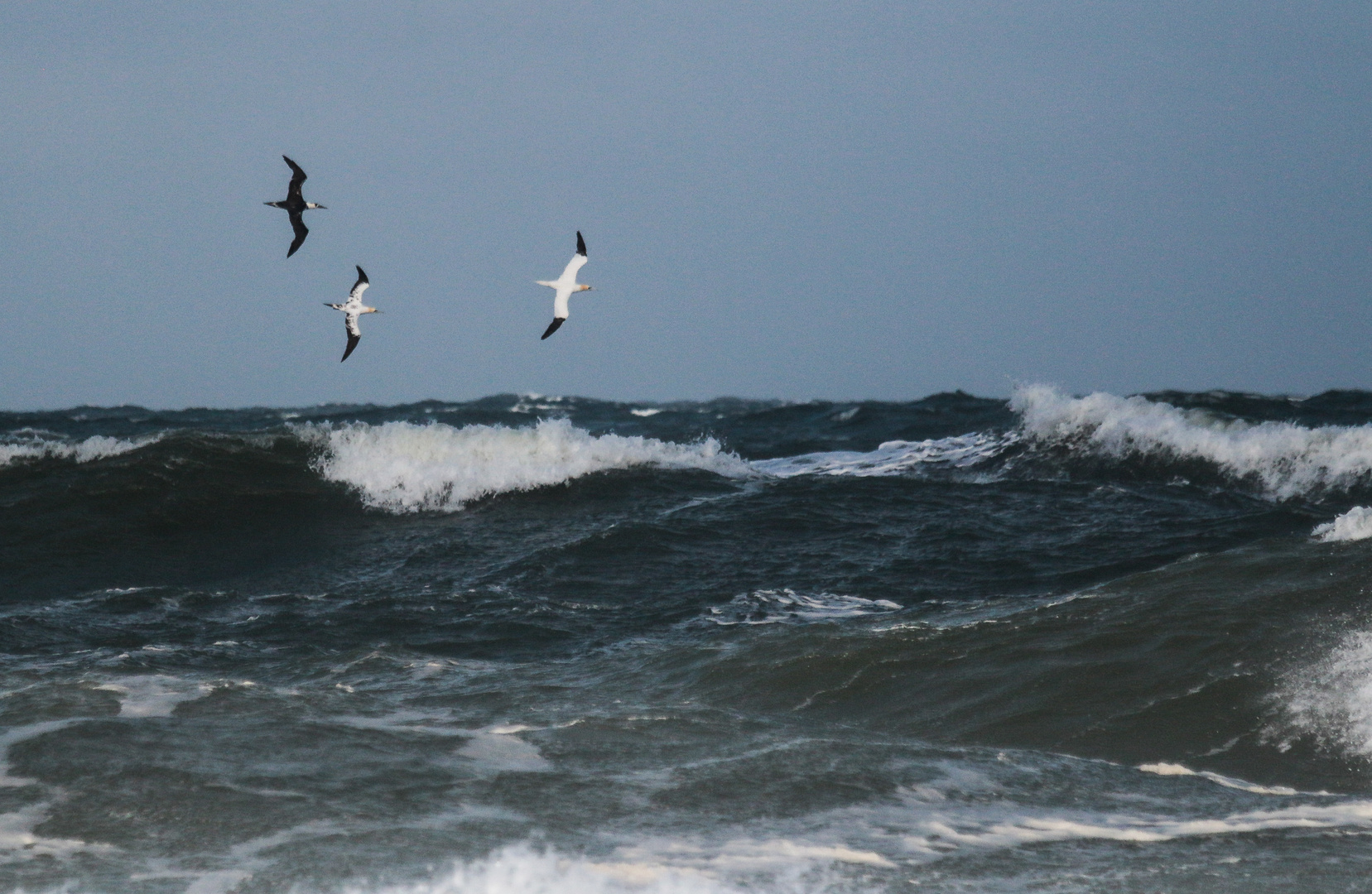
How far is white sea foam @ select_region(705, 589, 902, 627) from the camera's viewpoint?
10.5 metres

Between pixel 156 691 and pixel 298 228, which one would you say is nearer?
pixel 156 691

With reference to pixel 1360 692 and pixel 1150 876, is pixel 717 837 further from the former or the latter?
pixel 1360 692

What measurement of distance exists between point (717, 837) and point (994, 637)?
4.13 metres

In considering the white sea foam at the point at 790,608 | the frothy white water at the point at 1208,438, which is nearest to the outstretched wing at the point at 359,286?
the white sea foam at the point at 790,608

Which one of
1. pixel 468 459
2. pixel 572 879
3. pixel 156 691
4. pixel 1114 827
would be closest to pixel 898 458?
pixel 468 459

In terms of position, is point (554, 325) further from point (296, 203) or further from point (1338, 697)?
point (1338, 697)

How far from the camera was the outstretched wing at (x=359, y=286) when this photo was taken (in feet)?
45.4

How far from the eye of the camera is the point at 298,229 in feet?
39.7

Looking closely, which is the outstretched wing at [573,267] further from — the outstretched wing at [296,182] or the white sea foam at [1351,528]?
the white sea foam at [1351,528]

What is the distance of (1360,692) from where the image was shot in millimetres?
7375

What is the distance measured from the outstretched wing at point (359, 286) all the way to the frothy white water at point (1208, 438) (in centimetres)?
959

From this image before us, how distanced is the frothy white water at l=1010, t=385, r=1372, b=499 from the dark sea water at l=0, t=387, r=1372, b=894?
2.3 inches

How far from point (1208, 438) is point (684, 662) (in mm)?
10414

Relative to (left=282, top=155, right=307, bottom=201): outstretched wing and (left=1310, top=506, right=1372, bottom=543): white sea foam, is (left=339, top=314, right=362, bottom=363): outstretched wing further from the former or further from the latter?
(left=1310, top=506, right=1372, bottom=543): white sea foam
